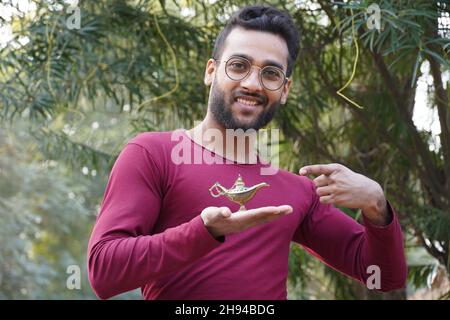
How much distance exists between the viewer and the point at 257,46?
1857mm

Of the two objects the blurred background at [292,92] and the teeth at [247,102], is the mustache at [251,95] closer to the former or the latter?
the teeth at [247,102]

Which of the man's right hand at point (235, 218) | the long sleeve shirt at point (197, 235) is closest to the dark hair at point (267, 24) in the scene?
the long sleeve shirt at point (197, 235)

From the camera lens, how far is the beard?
6.05 ft

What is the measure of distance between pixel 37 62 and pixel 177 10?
0.65m

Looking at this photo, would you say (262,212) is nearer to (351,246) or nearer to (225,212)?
(225,212)

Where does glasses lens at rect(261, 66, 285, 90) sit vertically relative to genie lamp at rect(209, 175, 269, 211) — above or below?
above

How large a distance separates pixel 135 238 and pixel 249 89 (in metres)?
0.43

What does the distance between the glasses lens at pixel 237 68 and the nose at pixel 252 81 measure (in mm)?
13

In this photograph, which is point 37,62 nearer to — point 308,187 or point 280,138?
point 280,138

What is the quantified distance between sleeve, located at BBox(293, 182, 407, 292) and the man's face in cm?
22

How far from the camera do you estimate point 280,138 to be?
12.4 feet

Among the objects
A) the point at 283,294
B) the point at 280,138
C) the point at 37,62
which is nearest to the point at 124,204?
the point at 283,294

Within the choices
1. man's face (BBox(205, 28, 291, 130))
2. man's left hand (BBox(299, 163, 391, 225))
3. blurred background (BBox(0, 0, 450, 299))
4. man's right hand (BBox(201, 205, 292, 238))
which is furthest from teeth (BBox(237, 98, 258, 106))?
blurred background (BBox(0, 0, 450, 299))

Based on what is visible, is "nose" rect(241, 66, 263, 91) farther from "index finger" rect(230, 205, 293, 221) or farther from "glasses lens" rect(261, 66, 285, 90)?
"index finger" rect(230, 205, 293, 221)
